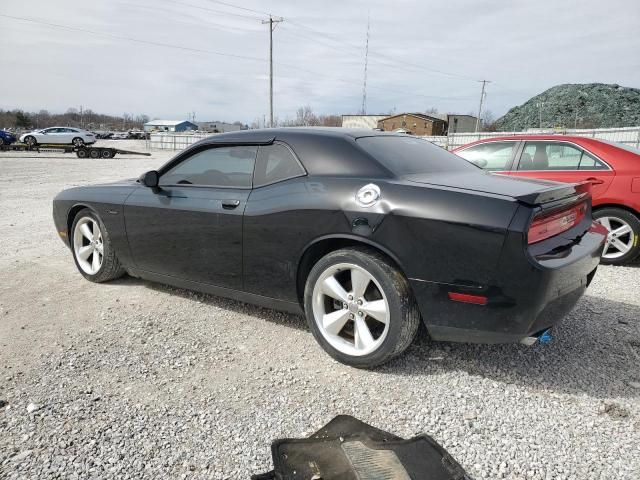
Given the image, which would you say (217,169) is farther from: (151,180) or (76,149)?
(76,149)

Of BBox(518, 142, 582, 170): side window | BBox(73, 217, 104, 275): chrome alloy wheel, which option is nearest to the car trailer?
BBox(73, 217, 104, 275): chrome alloy wheel

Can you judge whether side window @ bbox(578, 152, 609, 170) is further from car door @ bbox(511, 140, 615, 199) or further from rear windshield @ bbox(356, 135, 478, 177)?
rear windshield @ bbox(356, 135, 478, 177)

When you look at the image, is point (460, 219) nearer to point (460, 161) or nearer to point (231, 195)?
point (460, 161)

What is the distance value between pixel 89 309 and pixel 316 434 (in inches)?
99.1

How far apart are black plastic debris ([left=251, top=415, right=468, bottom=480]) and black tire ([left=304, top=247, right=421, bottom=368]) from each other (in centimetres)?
54

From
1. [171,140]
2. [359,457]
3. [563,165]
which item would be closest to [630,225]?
[563,165]

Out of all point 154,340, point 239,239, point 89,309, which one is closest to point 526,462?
point 239,239

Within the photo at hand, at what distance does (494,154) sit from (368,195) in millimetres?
4103

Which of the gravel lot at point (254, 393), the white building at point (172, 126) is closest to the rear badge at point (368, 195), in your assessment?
the gravel lot at point (254, 393)

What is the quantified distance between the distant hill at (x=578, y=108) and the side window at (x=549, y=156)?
228 feet

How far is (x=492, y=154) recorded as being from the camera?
620 cm

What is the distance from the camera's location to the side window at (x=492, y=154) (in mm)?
6070

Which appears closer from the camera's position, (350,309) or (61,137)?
(350,309)

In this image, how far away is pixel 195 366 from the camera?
2941mm
